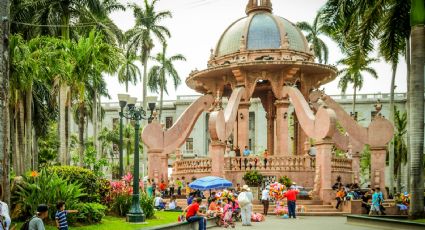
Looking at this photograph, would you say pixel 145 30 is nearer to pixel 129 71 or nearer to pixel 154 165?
pixel 129 71

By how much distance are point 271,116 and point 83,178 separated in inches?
785

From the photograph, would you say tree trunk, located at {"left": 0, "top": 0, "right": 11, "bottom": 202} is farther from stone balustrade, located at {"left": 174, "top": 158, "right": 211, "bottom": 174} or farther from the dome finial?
the dome finial

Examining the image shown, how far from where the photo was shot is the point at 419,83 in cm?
1752

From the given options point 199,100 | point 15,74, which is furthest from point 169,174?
point 15,74

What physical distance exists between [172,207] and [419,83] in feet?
40.3

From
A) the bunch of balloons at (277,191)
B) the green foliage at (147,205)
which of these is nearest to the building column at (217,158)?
the bunch of balloons at (277,191)

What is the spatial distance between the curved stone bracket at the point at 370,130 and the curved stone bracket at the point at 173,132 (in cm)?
783

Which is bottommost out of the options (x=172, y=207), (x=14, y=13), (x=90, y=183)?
(x=172, y=207)

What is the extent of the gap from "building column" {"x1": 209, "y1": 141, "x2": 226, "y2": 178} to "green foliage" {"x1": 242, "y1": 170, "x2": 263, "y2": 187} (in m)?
1.40

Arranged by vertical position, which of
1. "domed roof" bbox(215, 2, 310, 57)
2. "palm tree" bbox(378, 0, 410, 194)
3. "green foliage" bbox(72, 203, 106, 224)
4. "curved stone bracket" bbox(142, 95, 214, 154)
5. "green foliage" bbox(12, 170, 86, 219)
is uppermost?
"domed roof" bbox(215, 2, 310, 57)

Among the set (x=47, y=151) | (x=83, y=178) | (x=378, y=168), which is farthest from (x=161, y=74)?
(x=83, y=178)

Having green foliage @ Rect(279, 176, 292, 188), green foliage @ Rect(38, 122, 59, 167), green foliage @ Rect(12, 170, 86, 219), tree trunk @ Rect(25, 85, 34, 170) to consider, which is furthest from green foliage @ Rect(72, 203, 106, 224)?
green foliage @ Rect(38, 122, 59, 167)

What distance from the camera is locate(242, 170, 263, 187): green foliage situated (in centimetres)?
2645

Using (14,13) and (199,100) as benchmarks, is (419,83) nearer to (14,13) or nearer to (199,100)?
Result: (199,100)
